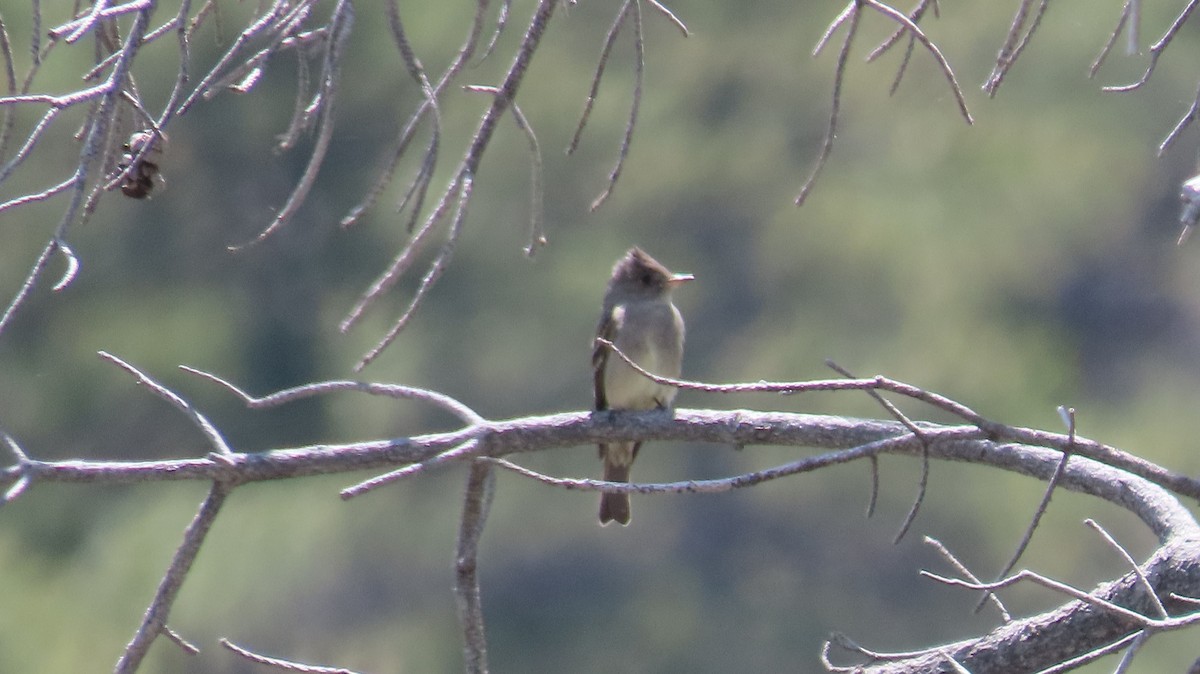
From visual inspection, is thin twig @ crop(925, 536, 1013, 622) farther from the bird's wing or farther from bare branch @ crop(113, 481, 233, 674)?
the bird's wing

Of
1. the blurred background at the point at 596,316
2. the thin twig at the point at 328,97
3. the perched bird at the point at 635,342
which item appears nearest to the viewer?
the thin twig at the point at 328,97

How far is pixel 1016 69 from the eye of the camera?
8.30m

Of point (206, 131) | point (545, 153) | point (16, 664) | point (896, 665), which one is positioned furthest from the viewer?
point (206, 131)

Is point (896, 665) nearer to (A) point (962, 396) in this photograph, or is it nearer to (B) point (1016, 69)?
(A) point (962, 396)

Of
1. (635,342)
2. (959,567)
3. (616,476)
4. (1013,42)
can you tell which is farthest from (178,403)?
(616,476)

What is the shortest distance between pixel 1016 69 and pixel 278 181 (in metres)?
4.02

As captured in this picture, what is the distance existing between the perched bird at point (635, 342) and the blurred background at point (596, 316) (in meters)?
2.29

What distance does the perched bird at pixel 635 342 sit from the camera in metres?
4.65

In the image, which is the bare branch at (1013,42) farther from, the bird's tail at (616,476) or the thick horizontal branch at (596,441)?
the bird's tail at (616,476)

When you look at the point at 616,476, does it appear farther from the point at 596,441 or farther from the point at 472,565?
the point at 472,565

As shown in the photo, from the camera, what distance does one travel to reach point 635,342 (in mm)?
4750

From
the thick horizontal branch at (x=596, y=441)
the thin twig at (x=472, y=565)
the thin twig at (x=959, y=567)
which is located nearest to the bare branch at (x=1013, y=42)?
the thick horizontal branch at (x=596, y=441)

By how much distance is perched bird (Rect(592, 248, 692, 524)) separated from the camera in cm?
465

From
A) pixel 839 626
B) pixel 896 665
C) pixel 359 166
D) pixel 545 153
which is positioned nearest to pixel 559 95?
pixel 545 153
